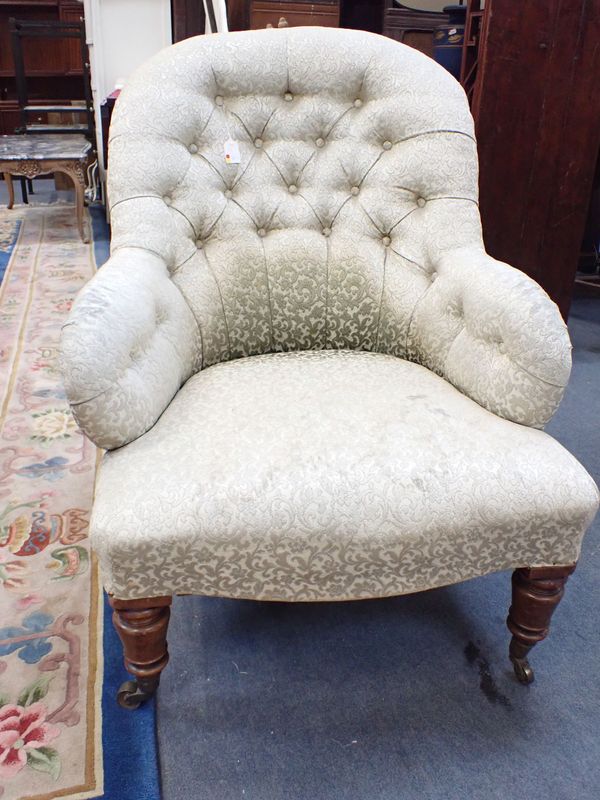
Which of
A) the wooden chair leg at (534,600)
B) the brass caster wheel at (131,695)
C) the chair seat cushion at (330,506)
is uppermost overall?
the chair seat cushion at (330,506)

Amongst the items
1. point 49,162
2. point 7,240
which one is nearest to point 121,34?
point 49,162

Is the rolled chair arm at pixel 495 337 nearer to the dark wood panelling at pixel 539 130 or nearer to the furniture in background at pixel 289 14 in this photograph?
the dark wood panelling at pixel 539 130

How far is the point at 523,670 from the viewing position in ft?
3.38

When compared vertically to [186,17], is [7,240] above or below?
below

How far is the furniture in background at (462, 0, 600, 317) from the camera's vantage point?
197 centimetres

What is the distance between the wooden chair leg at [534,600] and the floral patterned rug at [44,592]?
24.8 inches

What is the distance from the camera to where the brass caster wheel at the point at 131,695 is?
3.15ft

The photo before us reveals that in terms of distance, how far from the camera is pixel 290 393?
1.03 meters

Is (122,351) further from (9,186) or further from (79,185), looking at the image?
(9,186)

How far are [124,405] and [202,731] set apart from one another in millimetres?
496

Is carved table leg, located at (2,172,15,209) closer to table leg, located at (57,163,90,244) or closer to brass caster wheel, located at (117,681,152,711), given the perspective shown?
→ table leg, located at (57,163,90,244)

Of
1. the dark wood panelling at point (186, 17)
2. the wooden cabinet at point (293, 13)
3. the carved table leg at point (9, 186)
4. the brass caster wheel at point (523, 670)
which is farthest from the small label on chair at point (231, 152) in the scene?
the dark wood panelling at point (186, 17)

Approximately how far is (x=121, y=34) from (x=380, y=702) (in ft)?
13.6

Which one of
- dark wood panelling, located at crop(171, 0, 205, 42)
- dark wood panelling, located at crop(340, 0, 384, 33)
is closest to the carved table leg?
dark wood panelling, located at crop(171, 0, 205, 42)
